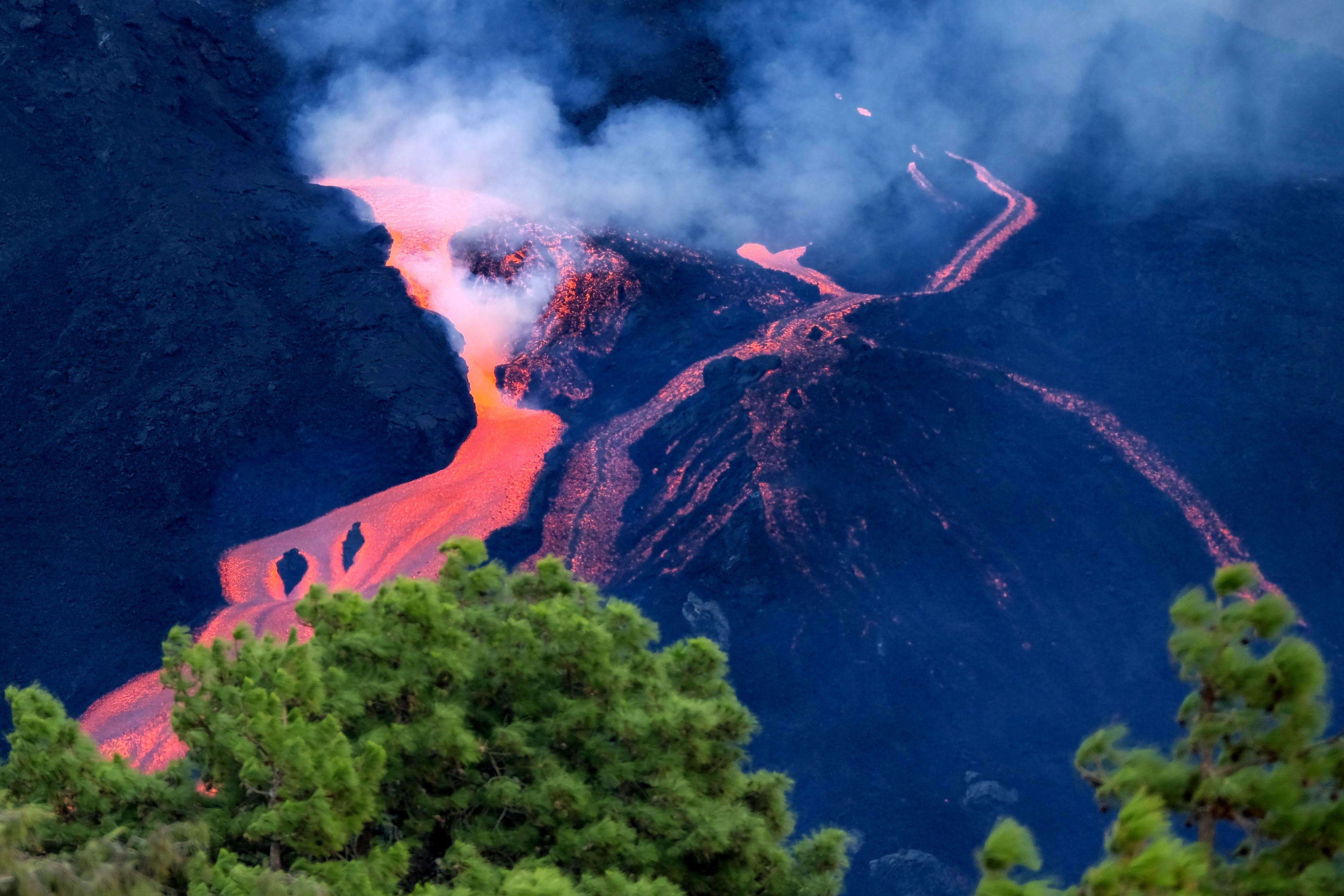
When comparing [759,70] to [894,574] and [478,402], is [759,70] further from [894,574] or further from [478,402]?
[894,574]

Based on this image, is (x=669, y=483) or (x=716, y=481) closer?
(x=716, y=481)

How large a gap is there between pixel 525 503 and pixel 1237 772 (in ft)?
54.7

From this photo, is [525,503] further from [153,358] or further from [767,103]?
[767,103]

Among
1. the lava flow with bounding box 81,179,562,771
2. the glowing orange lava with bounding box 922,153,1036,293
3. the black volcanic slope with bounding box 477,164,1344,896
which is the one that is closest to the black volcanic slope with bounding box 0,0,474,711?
the lava flow with bounding box 81,179,562,771

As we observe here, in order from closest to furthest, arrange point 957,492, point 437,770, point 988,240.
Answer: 1. point 437,770
2. point 957,492
3. point 988,240

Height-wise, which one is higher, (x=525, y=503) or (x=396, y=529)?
(x=525, y=503)

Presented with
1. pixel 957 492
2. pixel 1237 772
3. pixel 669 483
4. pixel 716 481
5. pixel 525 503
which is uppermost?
pixel 957 492

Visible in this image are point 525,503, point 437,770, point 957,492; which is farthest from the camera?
point 525,503

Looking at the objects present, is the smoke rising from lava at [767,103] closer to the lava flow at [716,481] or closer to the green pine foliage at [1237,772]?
the lava flow at [716,481]

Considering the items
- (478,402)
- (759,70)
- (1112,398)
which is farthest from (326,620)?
(759,70)

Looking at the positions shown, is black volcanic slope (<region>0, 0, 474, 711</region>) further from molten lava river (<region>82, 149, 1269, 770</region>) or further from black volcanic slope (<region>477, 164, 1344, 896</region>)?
black volcanic slope (<region>477, 164, 1344, 896</region>)

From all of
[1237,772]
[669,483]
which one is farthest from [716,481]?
[1237,772]

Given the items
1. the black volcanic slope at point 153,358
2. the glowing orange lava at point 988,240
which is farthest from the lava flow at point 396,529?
the glowing orange lava at point 988,240

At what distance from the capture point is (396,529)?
2033 centimetres
